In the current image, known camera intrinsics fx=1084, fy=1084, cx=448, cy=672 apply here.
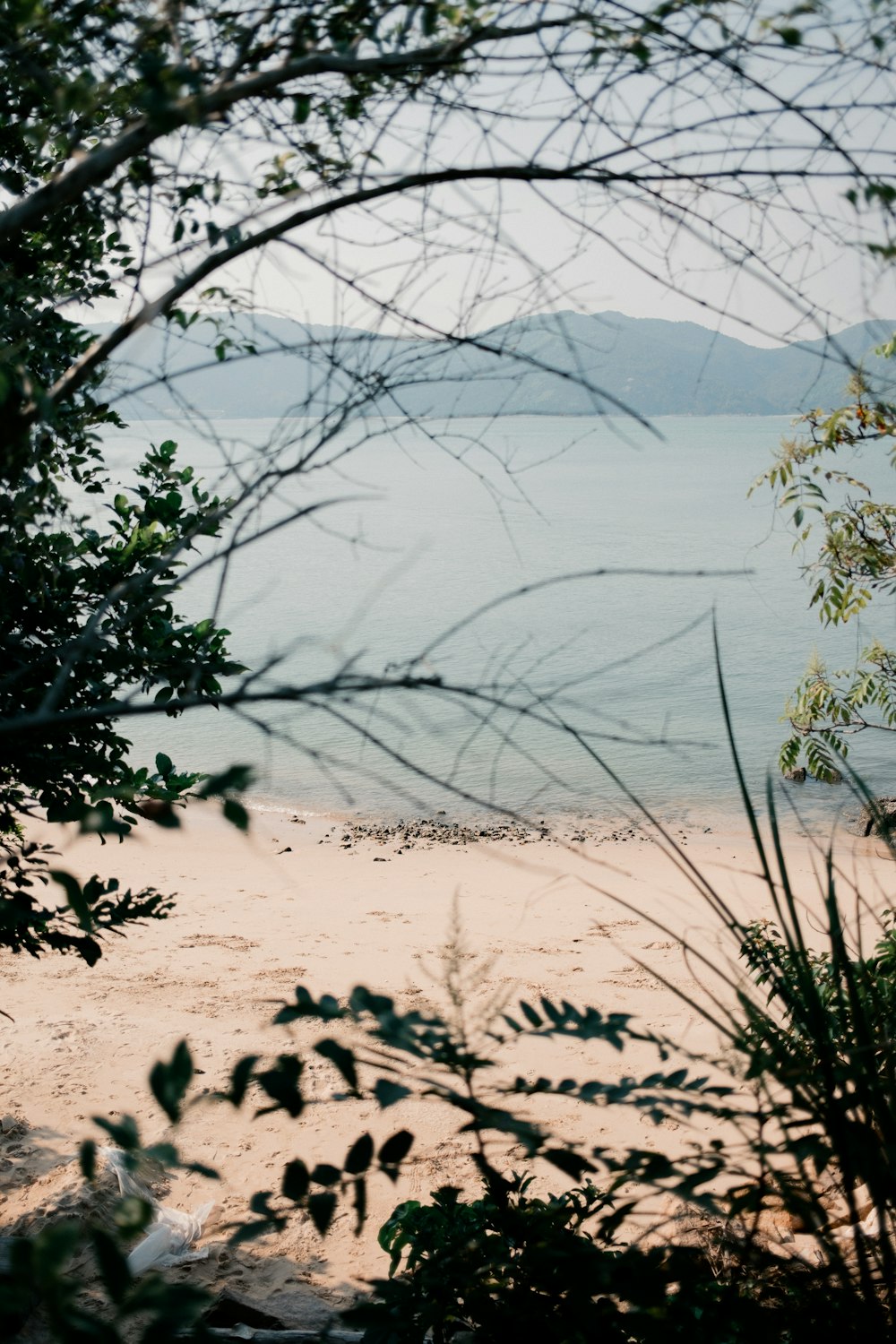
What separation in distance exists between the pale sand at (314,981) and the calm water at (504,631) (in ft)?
1.10

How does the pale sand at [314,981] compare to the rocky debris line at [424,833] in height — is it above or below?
below

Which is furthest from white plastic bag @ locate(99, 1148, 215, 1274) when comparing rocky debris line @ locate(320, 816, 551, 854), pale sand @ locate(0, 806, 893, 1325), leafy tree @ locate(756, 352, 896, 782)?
rocky debris line @ locate(320, 816, 551, 854)

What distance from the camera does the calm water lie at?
1.64 metres

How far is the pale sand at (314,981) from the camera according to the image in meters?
4.12

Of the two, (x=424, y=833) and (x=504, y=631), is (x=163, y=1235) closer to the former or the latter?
(x=424, y=833)

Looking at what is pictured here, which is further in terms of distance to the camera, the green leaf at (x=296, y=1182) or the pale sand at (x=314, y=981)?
the pale sand at (x=314, y=981)

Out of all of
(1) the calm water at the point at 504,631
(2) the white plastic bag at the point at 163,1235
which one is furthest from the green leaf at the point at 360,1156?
(2) the white plastic bag at the point at 163,1235

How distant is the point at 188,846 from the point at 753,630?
16959 millimetres

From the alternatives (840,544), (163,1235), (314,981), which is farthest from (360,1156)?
(314,981)

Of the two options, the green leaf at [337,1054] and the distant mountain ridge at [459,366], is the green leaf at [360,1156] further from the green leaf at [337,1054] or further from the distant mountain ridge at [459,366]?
the distant mountain ridge at [459,366]

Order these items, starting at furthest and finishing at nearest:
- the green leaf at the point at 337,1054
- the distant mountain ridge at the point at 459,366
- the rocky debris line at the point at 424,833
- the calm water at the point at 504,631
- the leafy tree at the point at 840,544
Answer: the rocky debris line at the point at 424,833 < the leafy tree at the point at 840,544 < the distant mountain ridge at the point at 459,366 < the calm water at the point at 504,631 < the green leaf at the point at 337,1054

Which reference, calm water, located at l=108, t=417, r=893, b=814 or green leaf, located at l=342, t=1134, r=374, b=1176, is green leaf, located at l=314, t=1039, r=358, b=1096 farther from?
calm water, located at l=108, t=417, r=893, b=814

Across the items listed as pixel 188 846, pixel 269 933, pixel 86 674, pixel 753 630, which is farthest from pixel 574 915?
pixel 753 630

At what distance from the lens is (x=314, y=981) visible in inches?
287
